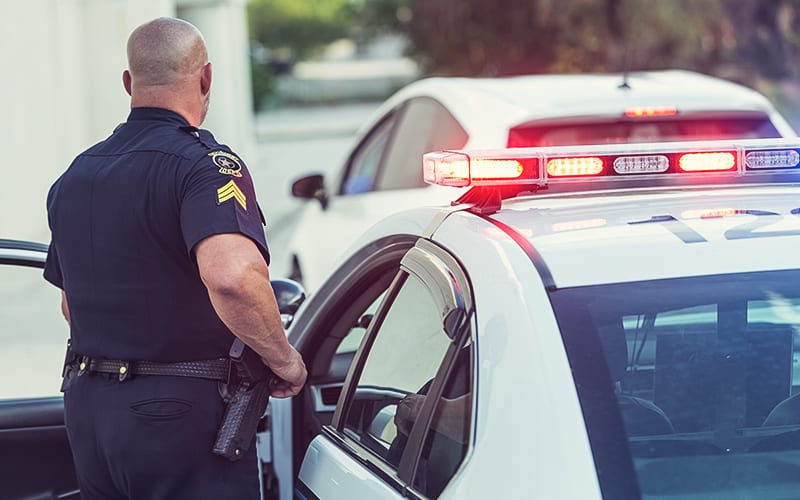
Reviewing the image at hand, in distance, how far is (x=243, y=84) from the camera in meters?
22.0

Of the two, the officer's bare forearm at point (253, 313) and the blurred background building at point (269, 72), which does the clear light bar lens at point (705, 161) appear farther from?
the blurred background building at point (269, 72)

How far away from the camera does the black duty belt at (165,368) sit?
2.79 metres

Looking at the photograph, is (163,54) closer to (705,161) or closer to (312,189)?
(705,161)

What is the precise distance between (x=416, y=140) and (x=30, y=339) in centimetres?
213

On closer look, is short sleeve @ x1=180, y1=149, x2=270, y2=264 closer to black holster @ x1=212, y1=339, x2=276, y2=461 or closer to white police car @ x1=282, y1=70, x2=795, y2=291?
black holster @ x1=212, y1=339, x2=276, y2=461

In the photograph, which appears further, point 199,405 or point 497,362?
point 199,405

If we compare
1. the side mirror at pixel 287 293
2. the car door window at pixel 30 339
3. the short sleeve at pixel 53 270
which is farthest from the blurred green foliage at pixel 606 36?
the short sleeve at pixel 53 270

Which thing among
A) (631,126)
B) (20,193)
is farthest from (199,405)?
(20,193)

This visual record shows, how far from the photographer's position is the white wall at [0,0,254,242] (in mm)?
12445

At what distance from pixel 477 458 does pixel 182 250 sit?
3.24ft

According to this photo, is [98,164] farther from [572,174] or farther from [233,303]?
[572,174]

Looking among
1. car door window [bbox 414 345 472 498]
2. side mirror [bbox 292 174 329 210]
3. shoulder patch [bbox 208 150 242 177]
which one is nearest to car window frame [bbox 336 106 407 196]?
side mirror [bbox 292 174 329 210]

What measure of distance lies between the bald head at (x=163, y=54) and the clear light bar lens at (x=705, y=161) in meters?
1.15

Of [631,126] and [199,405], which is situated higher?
[631,126]
